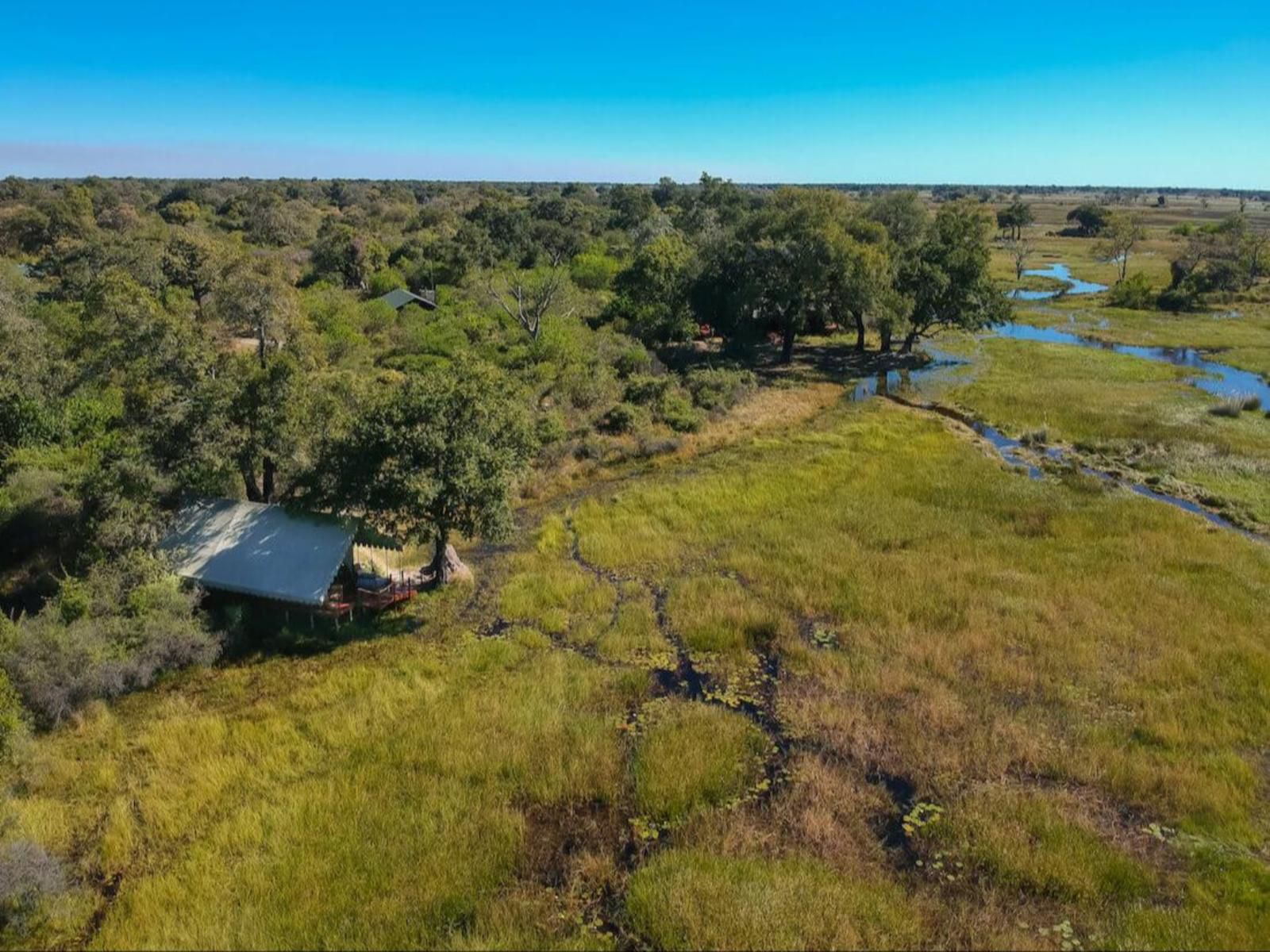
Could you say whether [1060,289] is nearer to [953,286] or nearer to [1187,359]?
[1187,359]

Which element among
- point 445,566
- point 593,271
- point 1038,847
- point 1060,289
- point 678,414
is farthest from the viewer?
point 1060,289

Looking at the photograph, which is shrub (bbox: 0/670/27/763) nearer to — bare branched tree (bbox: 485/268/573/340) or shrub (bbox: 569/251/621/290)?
bare branched tree (bbox: 485/268/573/340)

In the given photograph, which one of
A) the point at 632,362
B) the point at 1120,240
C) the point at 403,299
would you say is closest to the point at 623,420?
the point at 632,362

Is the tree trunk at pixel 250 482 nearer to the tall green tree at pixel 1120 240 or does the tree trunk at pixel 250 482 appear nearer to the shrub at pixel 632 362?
the shrub at pixel 632 362

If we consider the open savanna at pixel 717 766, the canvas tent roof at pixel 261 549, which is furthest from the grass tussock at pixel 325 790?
the canvas tent roof at pixel 261 549

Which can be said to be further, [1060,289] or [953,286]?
[1060,289]

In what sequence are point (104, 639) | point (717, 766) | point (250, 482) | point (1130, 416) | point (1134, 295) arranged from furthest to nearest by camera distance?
point (1134, 295) < point (1130, 416) < point (250, 482) < point (104, 639) < point (717, 766)
